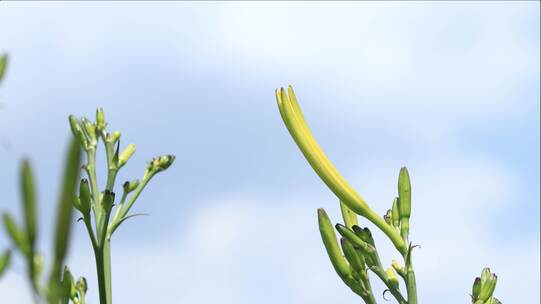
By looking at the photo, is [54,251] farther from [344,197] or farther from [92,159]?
[92,159]

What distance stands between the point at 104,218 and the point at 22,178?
7.64 feet

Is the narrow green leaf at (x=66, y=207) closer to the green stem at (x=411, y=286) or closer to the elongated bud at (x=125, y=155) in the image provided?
the green stem at (x=411, y=286)

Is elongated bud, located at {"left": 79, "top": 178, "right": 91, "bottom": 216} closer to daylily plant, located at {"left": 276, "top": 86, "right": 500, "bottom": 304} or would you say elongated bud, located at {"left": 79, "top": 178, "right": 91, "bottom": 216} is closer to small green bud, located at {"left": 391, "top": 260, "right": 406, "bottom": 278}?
daylily plant, located at {"left": 276, "top": 86, "right": 500, "bottom": 304}

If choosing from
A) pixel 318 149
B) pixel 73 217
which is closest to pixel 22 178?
pixel 73 217

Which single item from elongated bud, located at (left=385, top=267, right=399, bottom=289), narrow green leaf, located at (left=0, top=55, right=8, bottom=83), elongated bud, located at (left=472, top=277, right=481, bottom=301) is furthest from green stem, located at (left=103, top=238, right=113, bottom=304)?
narrow green leaf, located at (left=0, top=55, right=8, bottom=83)

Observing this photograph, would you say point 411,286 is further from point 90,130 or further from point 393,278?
point 90,130

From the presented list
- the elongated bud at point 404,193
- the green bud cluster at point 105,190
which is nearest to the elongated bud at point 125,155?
the green bud cluster at point 105,190

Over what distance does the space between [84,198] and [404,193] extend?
1.04 meters

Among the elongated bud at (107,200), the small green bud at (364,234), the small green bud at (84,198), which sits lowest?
the small green bud at (364,234)

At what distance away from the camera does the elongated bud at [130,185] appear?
3.30 m

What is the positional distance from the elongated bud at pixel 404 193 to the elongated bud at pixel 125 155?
3.86ft

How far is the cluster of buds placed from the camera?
8.72 ft

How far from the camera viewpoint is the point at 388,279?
2.63 meters

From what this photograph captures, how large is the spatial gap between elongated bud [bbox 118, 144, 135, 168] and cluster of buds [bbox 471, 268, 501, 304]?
147 centimetres
